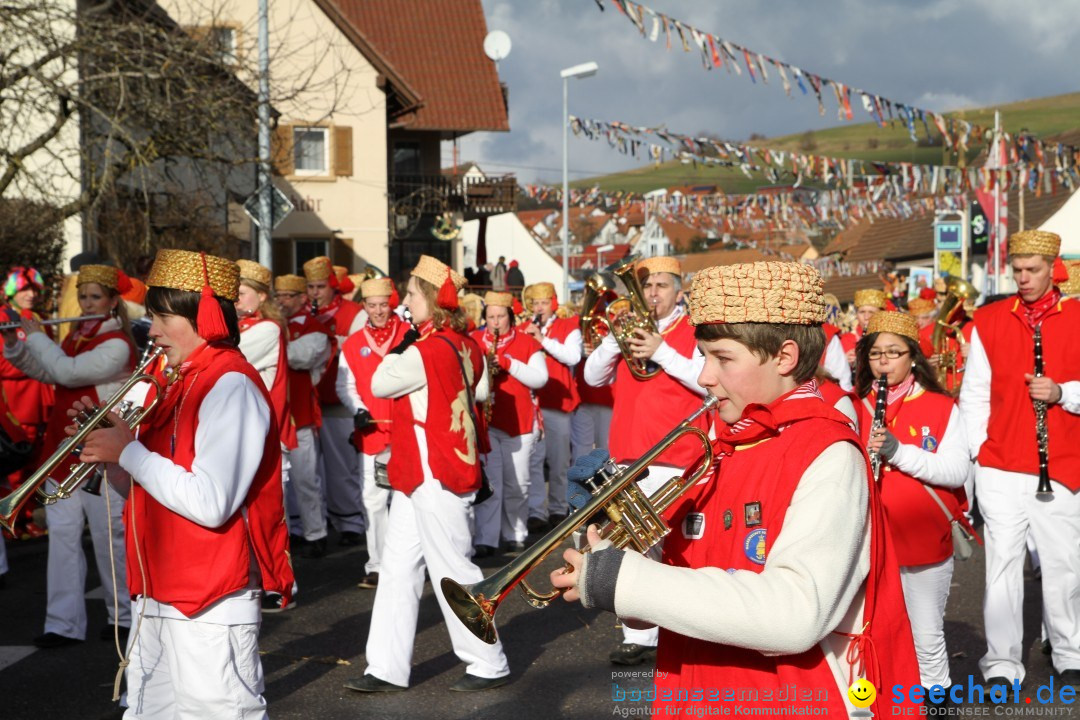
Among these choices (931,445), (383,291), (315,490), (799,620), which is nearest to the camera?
(799,620)

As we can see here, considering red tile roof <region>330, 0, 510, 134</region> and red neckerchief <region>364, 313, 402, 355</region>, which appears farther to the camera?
red tile roof <region>330, 0, 510, 134</region>

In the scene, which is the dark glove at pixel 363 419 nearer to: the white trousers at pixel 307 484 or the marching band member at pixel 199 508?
the white trousers at pixel 307 484

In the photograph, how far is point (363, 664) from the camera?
691 centimetres

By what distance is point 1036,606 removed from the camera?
848cm

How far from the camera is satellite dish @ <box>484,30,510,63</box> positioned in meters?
36.8

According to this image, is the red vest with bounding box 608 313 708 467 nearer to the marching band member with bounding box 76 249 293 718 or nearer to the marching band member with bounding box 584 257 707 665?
the marching band member with bounding box 584 257 707 665

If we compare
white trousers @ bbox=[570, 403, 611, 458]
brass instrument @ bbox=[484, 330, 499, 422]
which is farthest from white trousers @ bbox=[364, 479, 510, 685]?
white trousers @ bbox=[570, 403, 611, 458]

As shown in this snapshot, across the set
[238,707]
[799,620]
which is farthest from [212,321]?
[799,620]

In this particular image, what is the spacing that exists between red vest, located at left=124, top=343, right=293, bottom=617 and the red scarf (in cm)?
408

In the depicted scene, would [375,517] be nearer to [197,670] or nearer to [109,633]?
[109,633]

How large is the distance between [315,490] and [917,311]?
19.8 ft

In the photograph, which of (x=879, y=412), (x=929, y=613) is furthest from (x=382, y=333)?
(x=929, y=613)

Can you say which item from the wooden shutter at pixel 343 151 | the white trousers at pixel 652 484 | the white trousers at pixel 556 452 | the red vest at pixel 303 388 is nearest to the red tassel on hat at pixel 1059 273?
the white trousers at pixel 652 484

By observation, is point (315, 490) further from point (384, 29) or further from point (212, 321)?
point (384, 29)
